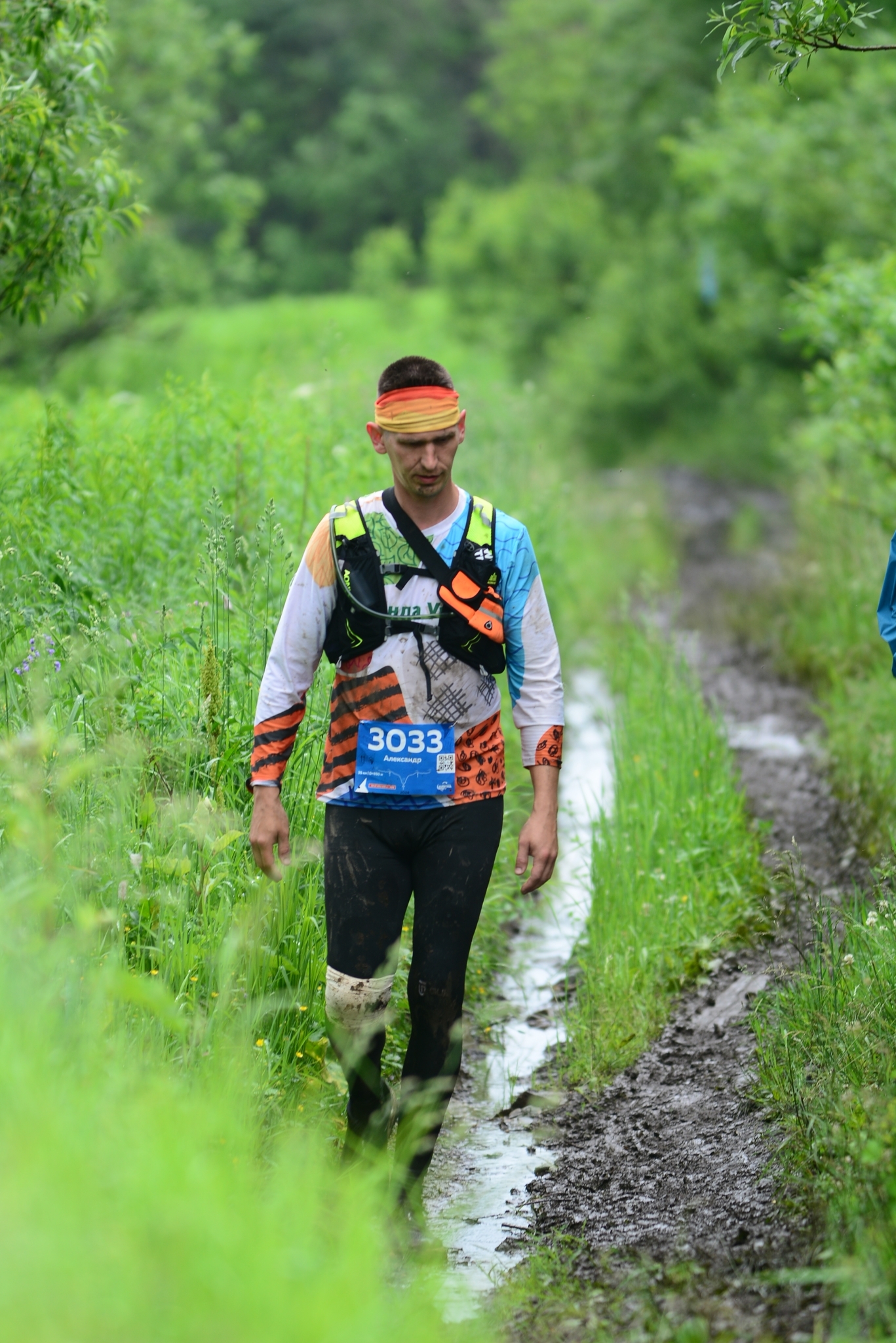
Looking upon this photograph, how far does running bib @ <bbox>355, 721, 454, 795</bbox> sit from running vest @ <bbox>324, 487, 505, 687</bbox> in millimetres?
161

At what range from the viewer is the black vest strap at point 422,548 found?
3760mm

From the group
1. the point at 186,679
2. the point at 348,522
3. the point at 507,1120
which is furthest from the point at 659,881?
the point at 348,522

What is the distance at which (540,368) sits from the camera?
3281 centimetres

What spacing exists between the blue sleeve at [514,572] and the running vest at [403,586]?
31 millimetres

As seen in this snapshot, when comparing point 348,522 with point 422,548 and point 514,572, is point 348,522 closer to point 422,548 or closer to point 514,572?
point 422,548

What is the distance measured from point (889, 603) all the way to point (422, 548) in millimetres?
1544

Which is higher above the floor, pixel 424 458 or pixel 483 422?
pixel 483 422

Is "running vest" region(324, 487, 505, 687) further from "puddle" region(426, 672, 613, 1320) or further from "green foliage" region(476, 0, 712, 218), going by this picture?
"green foliage" region(476, 0, 712, 218)

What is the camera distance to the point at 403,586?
377 centimetres

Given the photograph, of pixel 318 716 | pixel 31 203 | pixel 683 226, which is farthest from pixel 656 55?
pixel 318 716

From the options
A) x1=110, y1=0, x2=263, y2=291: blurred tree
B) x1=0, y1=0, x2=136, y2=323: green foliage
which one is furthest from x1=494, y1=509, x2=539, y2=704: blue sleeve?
x1=110, y1=0, x2=263, y2=291: blurred tree

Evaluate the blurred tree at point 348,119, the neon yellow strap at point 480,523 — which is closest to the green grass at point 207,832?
the neon yellow strap at point 480,523

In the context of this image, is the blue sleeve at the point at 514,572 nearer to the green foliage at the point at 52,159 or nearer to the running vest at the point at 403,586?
the running vest at the point at 403,586

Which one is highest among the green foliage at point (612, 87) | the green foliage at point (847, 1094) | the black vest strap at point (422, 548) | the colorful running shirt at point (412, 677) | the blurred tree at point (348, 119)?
the blurred tree at point (348, 119)
